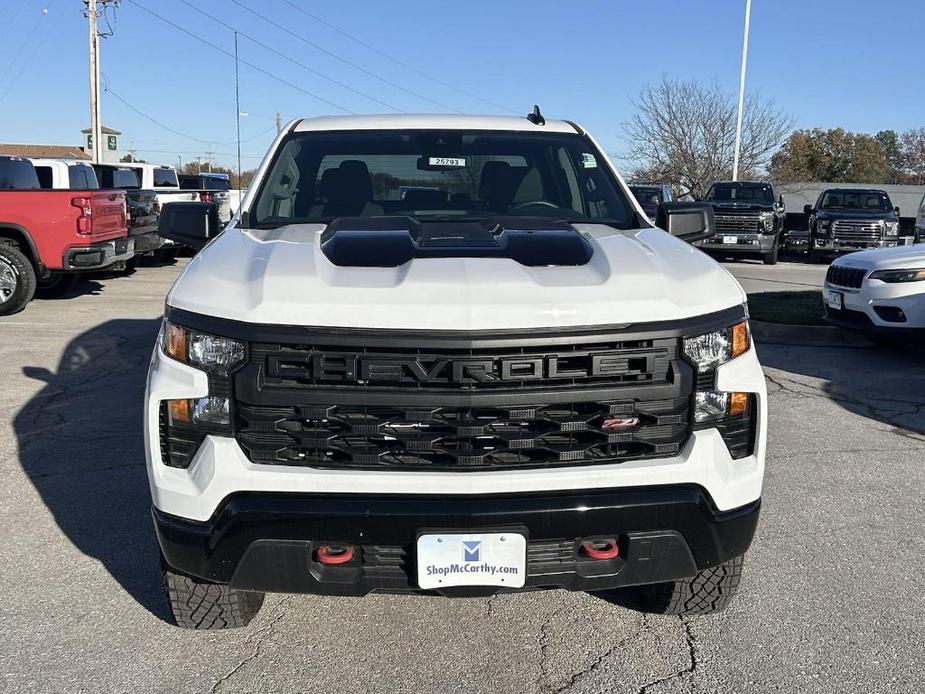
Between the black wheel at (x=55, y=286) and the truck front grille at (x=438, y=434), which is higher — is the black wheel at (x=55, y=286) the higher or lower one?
the lower one

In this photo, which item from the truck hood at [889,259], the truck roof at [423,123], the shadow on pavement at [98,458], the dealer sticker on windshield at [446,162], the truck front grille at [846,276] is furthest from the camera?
the truck front grille at [846,276]

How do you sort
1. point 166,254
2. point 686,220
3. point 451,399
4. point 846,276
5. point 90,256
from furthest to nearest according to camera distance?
point 166,254, point 90,256, point 846,276, point 686,220, point 451,399

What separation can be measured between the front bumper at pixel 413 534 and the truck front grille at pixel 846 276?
259 inches

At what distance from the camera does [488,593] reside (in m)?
2.77

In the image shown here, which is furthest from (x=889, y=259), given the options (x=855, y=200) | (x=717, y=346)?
(x=855, y=200)

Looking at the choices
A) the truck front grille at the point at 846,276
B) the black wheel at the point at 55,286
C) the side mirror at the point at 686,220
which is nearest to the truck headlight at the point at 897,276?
the truck front grille at the point at 846,276

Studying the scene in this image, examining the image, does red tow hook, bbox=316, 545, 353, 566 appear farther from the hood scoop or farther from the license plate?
the hood scoop

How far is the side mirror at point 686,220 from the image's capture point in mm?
4264

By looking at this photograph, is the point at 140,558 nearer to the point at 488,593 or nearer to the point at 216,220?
the point at 216,220

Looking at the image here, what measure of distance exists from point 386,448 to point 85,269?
9.54 meters

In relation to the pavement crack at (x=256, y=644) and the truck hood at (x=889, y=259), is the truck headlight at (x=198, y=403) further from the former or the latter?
the truck hood at (x=889, y=259)

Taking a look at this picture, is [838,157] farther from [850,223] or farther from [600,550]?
[600,550]

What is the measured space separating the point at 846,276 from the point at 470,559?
286 inches

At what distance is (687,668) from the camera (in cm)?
308
